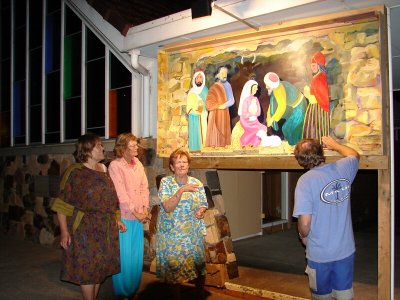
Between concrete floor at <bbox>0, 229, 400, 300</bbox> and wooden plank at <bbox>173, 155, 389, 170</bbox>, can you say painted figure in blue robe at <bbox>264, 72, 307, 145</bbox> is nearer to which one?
Result: wooden plank at <bbox>173, 155, 389, 170</bbox>

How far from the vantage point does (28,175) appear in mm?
8703

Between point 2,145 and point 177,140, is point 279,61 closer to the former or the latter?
point 177,140

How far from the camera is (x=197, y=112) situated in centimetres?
540

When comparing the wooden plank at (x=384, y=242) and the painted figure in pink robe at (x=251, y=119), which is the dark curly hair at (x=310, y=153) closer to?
the wooden plank at (x=384, y=242)

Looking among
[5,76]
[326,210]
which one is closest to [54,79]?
[5,76]

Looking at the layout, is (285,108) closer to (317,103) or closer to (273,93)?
(273,93)

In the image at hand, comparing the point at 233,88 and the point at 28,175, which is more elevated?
the point at 233,88

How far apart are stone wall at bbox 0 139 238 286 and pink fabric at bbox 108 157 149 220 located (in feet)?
3.83

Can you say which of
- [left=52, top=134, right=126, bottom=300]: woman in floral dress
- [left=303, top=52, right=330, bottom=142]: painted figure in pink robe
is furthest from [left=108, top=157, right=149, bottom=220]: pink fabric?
[left=303, top=52, right=330, bottom=142]: painted figure in pink robe

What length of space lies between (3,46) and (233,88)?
7.84m

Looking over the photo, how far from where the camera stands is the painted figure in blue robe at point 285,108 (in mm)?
4512

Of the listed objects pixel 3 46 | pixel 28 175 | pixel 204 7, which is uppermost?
pixel 3 46

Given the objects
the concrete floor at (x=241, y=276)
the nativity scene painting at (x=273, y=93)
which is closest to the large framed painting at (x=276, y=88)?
the nativity scene painting at (x=273, y=93)

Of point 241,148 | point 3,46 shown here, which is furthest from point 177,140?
point 3,46
